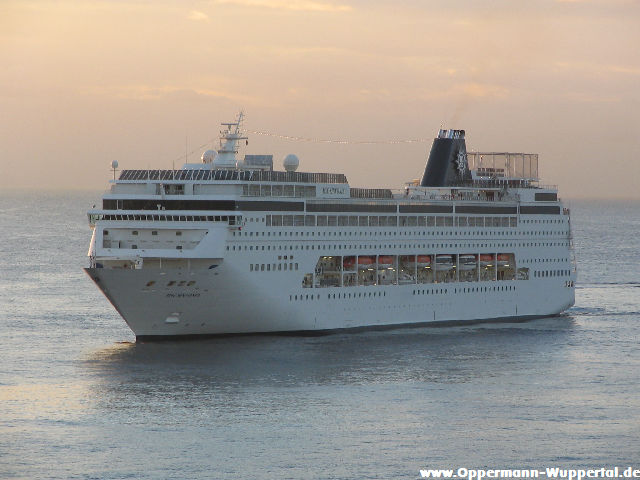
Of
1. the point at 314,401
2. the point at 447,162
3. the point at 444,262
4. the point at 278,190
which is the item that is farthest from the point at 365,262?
the point at 314,401

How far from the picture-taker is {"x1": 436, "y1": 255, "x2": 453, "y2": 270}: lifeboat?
60719 mm

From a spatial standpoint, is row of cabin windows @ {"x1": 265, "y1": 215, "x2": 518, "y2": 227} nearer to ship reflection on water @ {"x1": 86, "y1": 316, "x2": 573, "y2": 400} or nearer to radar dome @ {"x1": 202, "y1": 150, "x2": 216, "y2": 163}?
ship reflection on water @ {"x1": 86, "y1": 316, "x2": 573, "y2": 400}

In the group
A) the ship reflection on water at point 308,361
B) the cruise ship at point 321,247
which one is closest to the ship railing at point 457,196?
the cruise ship at point 321,247

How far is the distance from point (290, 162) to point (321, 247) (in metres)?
4.24

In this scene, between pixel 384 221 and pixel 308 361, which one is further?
pixel 384 221

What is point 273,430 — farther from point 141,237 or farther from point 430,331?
point 430,331

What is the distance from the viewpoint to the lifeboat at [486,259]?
207 feet

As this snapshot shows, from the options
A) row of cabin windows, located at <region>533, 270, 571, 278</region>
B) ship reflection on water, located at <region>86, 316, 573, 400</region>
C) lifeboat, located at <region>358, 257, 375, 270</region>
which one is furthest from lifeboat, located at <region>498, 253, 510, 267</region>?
lifeboat, located at <region>358, 257, 375, 270</region>

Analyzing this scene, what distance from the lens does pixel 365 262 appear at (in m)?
57.6

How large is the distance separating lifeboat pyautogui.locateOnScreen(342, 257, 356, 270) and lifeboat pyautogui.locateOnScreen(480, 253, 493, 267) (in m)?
8.84

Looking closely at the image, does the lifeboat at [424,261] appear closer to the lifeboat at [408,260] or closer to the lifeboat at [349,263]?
the lifeboat at [408,260]

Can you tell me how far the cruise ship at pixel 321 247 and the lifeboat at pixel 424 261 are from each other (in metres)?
0.07

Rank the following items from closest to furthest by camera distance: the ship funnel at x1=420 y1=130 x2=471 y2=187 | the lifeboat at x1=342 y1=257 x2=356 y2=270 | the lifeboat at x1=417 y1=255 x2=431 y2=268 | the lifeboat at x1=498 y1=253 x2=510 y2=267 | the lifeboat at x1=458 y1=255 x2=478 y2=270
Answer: the lifeboat at x1=342 y1=257 x2=356 y2=270, the lifeboat at x1=417 y1=255 x2=431 y2=268, the lifeboat at x1=458 y1=255 x2=478 y2=270, the lifeboat at x1=498 y1=253 x2=510 y2=267, the ship funnel at x1=420 y1=130 x2=471 y2=187

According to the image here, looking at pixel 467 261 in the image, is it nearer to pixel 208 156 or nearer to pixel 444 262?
pixel 444 262
